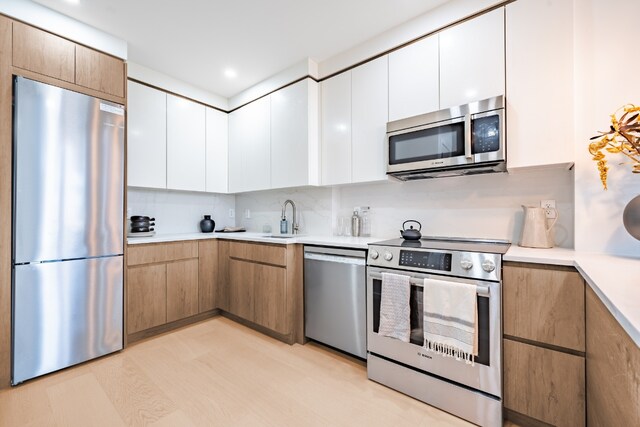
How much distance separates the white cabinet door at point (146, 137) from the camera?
2725mm

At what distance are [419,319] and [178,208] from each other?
2928mm

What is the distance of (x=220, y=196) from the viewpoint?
385 cm

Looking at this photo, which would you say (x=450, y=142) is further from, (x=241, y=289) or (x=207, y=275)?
(x=207, y=275)

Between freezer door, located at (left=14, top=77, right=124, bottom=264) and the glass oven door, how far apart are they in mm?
2050

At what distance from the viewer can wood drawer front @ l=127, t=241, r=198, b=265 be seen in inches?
96.2

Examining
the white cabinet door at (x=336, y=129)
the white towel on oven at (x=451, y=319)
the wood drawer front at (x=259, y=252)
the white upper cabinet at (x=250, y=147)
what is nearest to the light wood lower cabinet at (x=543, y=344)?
the white towel on oven at (x=451, y=319)

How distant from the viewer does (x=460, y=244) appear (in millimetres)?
1842

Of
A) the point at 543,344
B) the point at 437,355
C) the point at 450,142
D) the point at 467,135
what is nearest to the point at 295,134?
the point at 450,142

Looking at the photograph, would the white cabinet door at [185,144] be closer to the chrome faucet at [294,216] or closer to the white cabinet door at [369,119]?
the chrome faucet at [294,216]

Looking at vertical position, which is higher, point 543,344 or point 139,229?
point 139,229

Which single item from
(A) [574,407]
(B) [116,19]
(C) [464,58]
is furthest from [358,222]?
(B) [116,19]

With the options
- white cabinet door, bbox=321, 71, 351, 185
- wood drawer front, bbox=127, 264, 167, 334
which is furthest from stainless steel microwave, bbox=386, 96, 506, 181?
wood drawer front, bbox=127, 264, 167, 334

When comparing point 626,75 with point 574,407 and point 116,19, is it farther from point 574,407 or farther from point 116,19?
point 116,19

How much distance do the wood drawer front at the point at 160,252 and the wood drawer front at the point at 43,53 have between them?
137 cm
